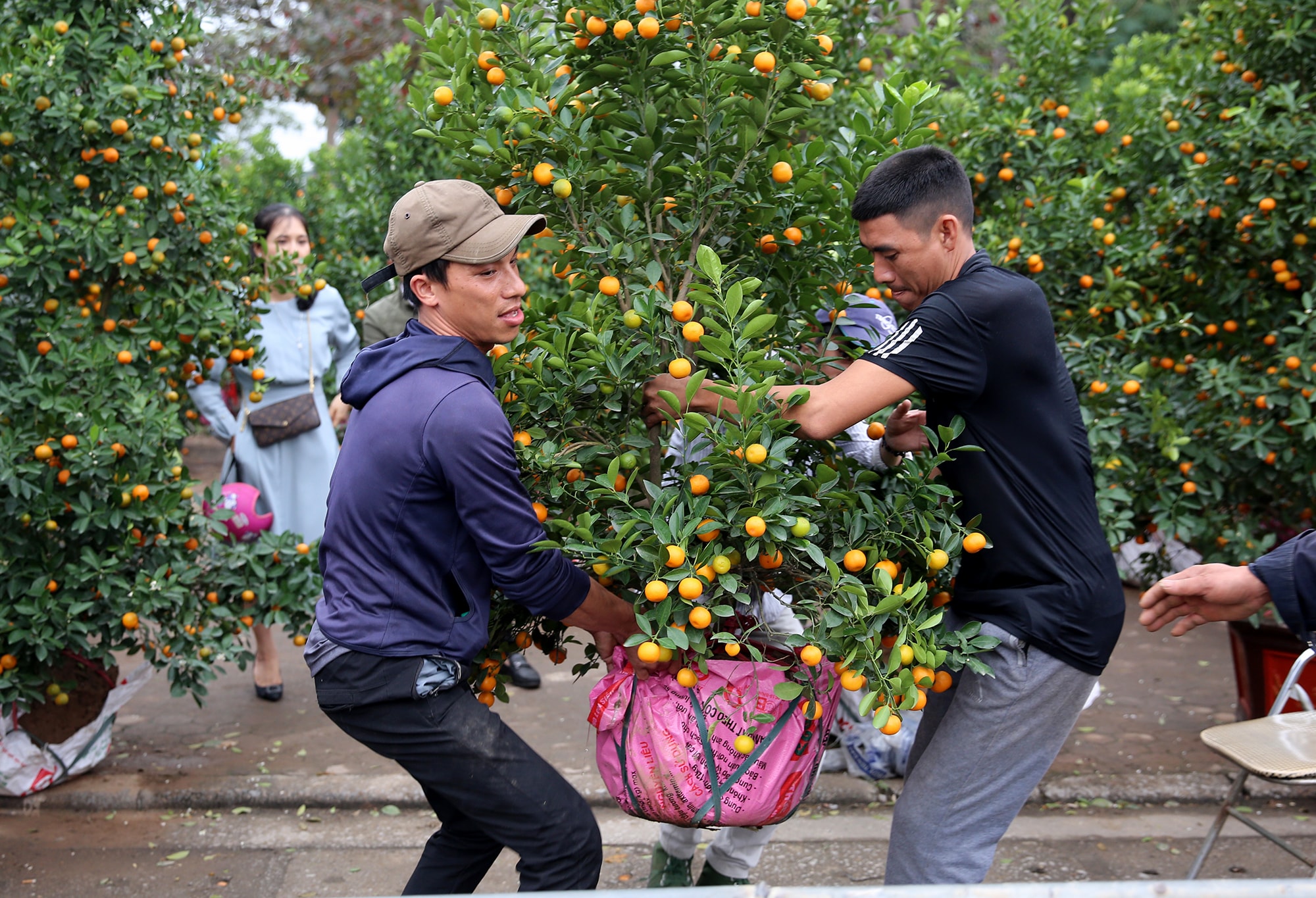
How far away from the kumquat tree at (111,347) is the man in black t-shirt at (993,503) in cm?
233

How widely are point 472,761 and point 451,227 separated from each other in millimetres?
1109

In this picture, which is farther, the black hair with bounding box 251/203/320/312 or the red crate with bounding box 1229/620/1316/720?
the black hair with bounding box 251/203/320/312

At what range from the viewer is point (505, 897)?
150 centimetres

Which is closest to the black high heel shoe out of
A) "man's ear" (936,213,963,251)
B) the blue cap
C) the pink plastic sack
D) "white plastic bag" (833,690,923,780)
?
"white plastic bag" (833,690,923,780)

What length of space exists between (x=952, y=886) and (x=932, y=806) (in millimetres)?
1094

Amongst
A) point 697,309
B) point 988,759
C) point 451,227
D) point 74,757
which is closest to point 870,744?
point 988,759

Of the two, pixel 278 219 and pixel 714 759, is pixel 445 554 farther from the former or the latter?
pixel 278 219

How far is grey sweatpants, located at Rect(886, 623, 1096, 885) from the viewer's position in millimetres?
2383

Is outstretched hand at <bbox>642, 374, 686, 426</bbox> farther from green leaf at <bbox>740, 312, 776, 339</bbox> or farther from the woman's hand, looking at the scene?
the woman's hand

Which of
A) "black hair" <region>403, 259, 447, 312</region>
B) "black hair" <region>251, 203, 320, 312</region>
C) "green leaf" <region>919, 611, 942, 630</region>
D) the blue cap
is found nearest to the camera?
"green leaf" <region>919, 611, 942, 630</region>

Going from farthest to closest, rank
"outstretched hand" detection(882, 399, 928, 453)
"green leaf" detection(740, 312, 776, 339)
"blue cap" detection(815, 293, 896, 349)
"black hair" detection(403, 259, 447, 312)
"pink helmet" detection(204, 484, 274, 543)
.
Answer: "pink helmet" detection(204, 484, 274, 543) → "blue cap" detection(815, 293, 896, 349) → "outstretched hand" detection(882, 399, 928, 453) → "black hair" detection(403, 259, 447, 312) → "green leaf" detection(740, 312, 776, 339)

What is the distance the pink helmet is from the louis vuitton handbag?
30 cm

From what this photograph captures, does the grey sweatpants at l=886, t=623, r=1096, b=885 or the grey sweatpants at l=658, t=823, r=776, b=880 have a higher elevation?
the grey sweatpants at l=886, t=623, r=1096, b=885

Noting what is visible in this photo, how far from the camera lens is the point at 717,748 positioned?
7.73ft
